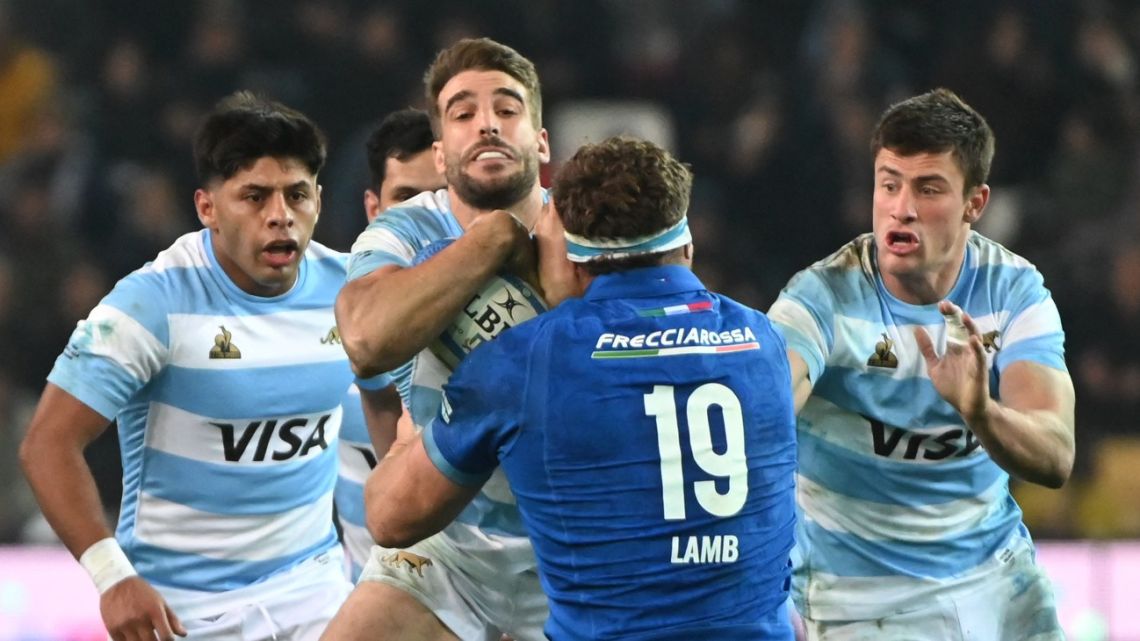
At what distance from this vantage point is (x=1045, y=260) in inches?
388

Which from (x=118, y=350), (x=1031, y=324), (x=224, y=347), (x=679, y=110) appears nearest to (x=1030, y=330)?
(x=1031, y=324)

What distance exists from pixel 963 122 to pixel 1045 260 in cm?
542

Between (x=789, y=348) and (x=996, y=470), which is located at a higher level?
(x=789, y=348)

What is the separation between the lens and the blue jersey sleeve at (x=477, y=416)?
A: 12.1 feet

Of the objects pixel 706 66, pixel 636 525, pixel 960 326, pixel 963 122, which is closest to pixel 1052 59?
pixel 706 66

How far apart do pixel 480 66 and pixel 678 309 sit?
4.21 ft

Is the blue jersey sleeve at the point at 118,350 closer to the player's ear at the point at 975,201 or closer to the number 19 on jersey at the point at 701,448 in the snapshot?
the number 19 on jersey at the point at 701,448

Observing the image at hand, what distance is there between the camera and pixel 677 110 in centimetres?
1061

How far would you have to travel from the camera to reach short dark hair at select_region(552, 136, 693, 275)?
370 cm

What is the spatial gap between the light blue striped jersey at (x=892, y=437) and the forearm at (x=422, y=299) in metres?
1.00

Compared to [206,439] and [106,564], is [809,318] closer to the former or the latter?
[206,439]

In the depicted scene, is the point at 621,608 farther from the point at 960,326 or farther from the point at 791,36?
the point at 791,36

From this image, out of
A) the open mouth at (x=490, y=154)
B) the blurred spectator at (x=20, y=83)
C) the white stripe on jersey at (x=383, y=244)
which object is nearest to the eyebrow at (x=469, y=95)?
the open mouth at (x=490, y=154)

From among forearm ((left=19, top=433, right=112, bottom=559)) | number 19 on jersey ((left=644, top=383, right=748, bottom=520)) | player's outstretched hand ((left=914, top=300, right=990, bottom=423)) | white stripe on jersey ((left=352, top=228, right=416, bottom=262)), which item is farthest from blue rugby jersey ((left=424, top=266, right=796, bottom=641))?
forearm ((left=19, top=433, right=112, bottom=559))
